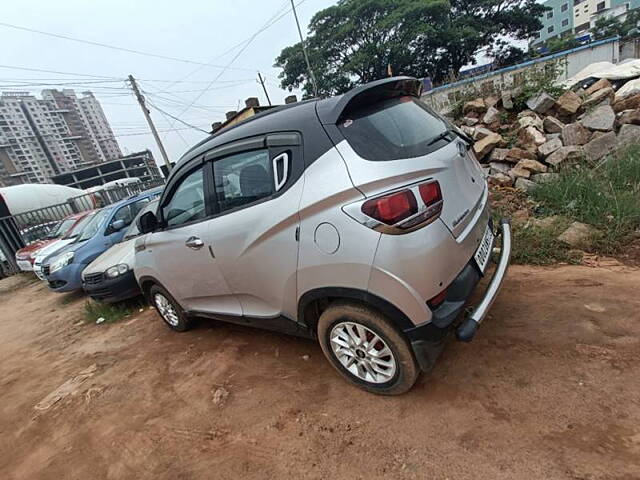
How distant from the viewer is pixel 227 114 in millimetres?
22156

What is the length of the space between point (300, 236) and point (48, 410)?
318cm

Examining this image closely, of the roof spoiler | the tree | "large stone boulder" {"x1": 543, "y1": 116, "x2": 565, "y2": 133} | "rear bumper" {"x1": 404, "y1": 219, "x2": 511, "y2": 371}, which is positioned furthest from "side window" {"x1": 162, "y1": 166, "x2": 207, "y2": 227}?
the tree

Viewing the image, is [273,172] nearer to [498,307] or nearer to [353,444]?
[353,444]

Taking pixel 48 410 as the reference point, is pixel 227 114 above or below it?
above

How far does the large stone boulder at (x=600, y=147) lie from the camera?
15.2 feet

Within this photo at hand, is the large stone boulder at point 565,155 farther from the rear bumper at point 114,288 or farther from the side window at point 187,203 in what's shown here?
the rear bumper at point 114,288

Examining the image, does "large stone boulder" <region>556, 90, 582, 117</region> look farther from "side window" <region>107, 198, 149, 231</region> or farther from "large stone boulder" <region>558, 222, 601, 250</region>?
"side window" <region>107, 198, 149, 231</region>

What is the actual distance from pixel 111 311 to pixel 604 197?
22.0ft

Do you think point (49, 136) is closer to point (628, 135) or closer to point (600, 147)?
point (600, 147)

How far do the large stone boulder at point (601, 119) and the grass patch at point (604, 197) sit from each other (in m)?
0.82

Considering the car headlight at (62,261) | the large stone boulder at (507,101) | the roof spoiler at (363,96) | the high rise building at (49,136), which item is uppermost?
the high rise building at (49,136)

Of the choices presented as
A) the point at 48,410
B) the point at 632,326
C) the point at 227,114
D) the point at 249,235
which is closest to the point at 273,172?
the point at 249,235

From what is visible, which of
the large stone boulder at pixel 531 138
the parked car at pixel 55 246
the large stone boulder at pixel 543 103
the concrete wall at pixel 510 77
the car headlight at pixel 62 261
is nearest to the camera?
the large stone boulder at pixel 531 138

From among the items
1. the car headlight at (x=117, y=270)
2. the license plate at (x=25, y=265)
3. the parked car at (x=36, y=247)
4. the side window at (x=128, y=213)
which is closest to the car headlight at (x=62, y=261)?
the side window at (x=128, y=213)
